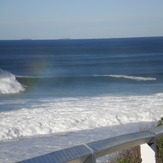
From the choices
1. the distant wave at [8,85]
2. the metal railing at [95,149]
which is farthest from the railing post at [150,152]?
the distant wave at [8,85]

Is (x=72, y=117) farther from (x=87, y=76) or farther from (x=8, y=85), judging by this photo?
(x=87, y=76)

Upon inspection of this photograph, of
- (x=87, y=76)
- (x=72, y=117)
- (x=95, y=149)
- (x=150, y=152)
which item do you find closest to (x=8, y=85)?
(x=87, y=76)

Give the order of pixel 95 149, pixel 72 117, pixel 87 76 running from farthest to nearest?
pixel 87 76
pixel 72 117
pixel 95 149

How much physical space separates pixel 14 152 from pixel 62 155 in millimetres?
7007

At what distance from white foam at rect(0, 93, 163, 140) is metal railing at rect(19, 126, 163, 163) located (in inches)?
344

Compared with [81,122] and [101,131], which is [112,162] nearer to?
[101,131]

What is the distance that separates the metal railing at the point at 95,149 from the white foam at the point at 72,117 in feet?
28.7

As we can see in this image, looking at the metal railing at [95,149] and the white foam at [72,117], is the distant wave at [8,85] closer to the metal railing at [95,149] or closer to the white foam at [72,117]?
the white foam at [72,117]

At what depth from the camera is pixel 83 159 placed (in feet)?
7.00

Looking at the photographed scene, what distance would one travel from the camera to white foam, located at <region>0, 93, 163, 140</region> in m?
11.6

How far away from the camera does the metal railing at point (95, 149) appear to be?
202cm

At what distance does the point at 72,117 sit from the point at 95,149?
10681 millimetres

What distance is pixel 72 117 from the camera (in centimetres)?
1287

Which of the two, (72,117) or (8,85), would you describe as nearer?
(72,117)
